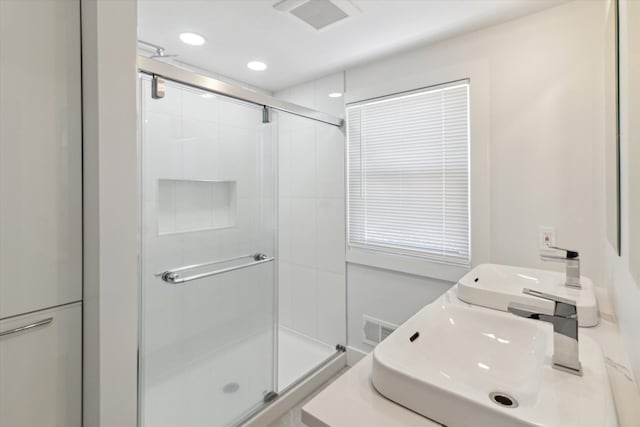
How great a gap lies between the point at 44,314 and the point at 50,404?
302 millimetres

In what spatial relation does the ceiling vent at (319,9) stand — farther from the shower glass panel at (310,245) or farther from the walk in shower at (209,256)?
the shower glass panel at (310,245)

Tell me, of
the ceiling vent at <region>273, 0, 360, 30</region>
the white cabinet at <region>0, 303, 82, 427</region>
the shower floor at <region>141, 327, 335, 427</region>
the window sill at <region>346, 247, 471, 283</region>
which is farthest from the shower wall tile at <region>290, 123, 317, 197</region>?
the white cabinet at <region>0, 303, 82, 427</region>

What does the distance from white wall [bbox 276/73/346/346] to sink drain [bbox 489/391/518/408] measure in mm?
1594

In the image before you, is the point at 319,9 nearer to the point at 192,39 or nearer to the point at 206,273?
the point at 192,39

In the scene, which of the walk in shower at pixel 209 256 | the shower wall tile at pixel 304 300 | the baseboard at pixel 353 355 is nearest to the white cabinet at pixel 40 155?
the walk in shower at pixel 209 256

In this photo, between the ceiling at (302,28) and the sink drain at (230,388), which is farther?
the sink drain at (230,388)

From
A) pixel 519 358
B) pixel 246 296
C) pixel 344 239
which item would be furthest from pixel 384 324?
pixel 519 358

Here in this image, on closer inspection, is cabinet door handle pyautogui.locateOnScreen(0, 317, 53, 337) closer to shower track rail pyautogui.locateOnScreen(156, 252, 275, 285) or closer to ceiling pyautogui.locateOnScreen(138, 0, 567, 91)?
shower track rail pyautogui.locateOnScreen(156, 252, 275, 285)

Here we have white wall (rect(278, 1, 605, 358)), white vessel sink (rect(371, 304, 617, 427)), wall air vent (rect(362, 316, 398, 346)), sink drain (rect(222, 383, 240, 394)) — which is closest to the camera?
white vessel sink (rect(371, 304, 617, 427))

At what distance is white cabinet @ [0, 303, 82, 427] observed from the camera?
90 cm

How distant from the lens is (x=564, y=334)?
2.45 feet

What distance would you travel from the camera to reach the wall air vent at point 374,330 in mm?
2121

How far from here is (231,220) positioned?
2.10 m

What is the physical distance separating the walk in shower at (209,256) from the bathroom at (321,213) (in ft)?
0.04
